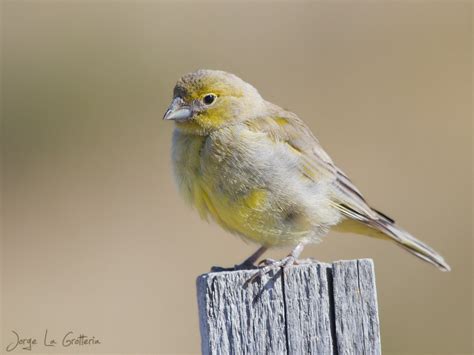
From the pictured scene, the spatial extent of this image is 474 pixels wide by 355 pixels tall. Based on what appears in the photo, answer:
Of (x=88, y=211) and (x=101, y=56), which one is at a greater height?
(x=101, y=56)

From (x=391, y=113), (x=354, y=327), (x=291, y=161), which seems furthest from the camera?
(x=391, y=113)

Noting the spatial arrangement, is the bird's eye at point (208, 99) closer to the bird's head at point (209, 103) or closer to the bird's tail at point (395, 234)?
the bird's head at point (209, 103)

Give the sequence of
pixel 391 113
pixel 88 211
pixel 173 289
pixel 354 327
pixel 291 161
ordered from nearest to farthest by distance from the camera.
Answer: pixel 354 327 < pixel 291 161 < pixel 173 289 < pixel 88 211 < pixel 391 113

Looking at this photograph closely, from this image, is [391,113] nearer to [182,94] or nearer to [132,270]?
[132,270]

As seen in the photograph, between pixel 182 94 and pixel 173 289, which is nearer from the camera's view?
pixel 182 94

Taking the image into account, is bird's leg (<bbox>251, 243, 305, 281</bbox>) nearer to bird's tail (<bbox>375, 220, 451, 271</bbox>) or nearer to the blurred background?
bird's tail (<bbox>375, 220, 451, 271</bbox>)

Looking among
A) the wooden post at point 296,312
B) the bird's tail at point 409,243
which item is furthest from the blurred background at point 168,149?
the wooden post at point 296,312

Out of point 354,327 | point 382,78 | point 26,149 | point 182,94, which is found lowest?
point 354,327

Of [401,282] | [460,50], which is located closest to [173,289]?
[401,282]

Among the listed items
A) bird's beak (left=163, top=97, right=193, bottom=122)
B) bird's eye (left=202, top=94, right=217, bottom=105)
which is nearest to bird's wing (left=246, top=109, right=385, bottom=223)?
bird's eye (left=202, top=94, right=217, bottom=105)
